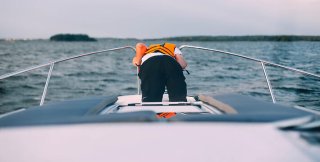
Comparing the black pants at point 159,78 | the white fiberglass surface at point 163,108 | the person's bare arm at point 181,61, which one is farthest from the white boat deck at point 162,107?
the person's bare arm at point 181,61

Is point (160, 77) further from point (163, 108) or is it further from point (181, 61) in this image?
point (163, 108)

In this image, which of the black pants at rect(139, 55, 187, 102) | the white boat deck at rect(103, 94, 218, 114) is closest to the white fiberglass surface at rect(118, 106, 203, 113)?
the white boat deck at rect(103, 94, 218, 114)

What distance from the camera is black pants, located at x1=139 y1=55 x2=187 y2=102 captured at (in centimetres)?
329

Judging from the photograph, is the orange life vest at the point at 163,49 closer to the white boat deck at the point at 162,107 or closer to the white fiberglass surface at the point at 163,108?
the white boat deck at the point at 162,107

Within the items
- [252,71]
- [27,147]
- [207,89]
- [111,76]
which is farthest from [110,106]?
[252,71]

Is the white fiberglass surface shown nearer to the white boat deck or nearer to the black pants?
the white boat deck

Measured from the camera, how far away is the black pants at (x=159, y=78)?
3.29 meters

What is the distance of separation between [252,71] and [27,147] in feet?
45.2

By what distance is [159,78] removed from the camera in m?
3.31

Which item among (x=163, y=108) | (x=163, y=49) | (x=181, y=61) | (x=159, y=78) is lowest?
(x=163, y=108)

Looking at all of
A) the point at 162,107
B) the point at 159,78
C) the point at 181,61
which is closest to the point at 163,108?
the point at 162,107

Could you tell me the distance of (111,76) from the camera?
556 inches

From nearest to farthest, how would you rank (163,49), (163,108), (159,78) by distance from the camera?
(163,108) < (159,78) < (163,49)

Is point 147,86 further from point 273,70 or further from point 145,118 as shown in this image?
point 273,70
